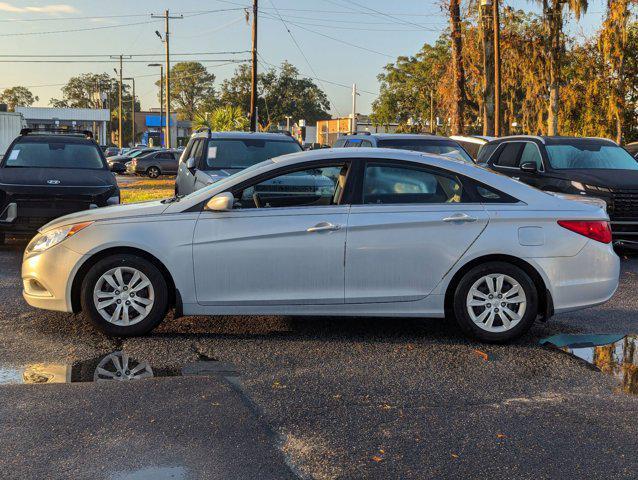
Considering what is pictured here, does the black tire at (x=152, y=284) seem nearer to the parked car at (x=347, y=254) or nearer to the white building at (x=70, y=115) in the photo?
the parked car at (x=347, y=254)

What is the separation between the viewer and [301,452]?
399 cm

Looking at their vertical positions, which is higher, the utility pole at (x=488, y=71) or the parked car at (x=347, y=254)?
the utility pole at (x=488, y=71)

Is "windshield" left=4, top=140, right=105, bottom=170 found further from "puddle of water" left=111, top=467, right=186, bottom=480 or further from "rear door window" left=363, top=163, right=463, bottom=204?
"puddle of water" left=111, top=467, right=186, bottom=480

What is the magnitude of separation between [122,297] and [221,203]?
44.7 inches

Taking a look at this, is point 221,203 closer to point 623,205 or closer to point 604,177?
point 623,205

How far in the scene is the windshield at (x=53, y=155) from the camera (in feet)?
40.2

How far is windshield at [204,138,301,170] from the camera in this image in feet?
40.9

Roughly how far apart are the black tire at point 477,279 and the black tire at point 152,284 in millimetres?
2431

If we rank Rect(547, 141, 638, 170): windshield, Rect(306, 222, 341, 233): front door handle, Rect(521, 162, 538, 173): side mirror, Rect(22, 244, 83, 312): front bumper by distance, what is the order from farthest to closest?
Rect(547, 141, 638, 170): windshield, Rect(521, 162, 538, 173): side mirror, Rect(22, 244, 83, 312): front bumper, Rect(306, 222, 341, 233): front door handle

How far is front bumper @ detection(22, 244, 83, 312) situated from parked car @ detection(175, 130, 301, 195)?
587 cm

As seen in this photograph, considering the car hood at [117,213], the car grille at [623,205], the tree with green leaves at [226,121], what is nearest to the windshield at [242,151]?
the car grille at [623,205]

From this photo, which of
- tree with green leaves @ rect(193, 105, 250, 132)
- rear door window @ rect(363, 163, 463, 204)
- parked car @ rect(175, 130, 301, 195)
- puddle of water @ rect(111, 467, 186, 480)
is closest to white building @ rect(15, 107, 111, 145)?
tree with green leaves @ rect(193, 105, 250, 132)

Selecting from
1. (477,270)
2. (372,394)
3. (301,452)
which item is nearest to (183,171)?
(477,270)

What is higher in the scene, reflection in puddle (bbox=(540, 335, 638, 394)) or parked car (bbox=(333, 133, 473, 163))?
parked car (bbox=(333, 133, 473, 163))
